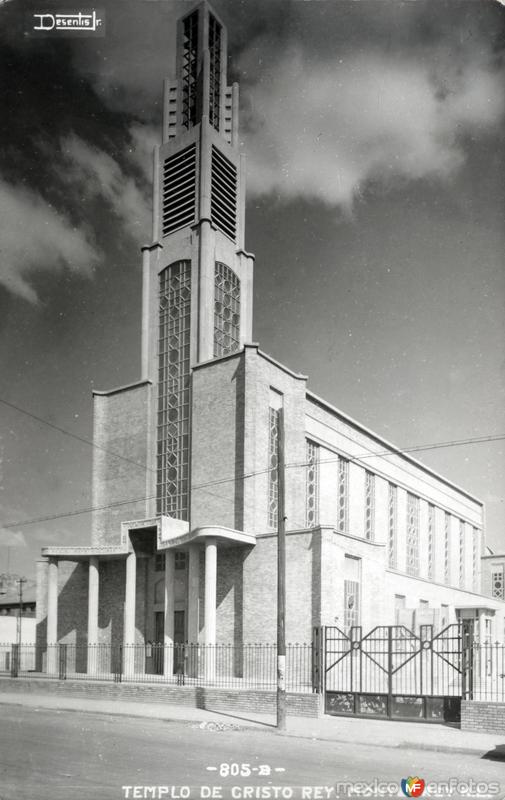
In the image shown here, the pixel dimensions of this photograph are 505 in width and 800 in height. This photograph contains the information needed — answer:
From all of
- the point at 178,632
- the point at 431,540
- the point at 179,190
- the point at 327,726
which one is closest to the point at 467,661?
the point at 327,726

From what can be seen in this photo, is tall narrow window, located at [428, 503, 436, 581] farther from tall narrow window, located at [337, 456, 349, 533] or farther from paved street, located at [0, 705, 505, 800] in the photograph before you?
paved street, located at [0, 705, 505, 800]

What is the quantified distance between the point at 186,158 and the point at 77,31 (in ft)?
76.3

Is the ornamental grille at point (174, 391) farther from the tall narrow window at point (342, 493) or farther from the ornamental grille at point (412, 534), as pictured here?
the ornamental grille at point (412, 534)

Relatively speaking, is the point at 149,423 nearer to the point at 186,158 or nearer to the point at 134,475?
the point at 134,475

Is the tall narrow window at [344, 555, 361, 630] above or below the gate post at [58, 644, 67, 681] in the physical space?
above

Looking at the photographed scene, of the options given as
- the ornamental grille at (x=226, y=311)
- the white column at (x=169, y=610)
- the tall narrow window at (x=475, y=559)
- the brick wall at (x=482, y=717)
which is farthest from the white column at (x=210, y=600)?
the tall narrow window at (x=475, y=559)

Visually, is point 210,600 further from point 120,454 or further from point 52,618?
point 120,454

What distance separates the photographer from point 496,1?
549 inches

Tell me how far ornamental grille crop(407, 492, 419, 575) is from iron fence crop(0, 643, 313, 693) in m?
22.0

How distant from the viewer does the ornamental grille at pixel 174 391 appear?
3488cm

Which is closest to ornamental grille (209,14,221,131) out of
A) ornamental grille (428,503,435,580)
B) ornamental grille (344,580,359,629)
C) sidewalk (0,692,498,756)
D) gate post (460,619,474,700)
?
ornamental grille (344,580,359,629)

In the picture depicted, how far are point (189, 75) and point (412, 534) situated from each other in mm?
30014

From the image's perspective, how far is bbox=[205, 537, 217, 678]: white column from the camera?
2816 centimetres

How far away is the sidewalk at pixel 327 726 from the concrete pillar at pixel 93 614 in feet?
25.9
